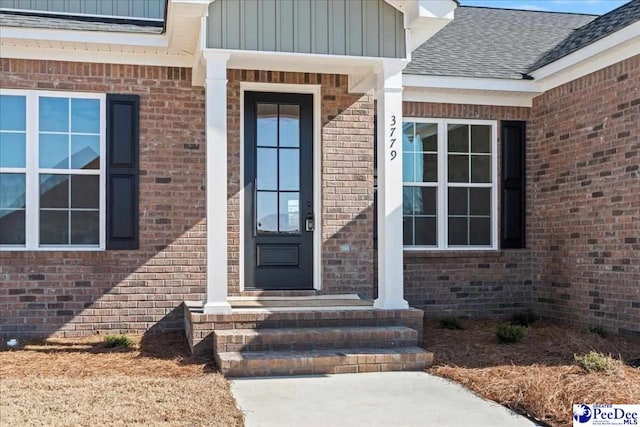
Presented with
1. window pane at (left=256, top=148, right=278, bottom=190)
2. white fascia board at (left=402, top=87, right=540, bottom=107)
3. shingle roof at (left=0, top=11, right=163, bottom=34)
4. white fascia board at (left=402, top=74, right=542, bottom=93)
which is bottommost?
window pane at (left=256, top=148, right=278, bottom=190)

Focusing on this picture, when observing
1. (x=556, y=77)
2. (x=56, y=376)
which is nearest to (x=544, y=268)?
(x=556, y=77)

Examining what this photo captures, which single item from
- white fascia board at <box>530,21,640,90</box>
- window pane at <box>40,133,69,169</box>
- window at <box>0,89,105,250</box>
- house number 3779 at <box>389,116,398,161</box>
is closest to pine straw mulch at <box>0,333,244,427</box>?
window at <box>0,89,105,250</box>

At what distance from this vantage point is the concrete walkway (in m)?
4.88

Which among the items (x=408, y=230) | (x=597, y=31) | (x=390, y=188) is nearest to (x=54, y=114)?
(x=390, y=188)

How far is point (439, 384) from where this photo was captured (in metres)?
5.95

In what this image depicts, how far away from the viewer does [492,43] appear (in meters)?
10.7

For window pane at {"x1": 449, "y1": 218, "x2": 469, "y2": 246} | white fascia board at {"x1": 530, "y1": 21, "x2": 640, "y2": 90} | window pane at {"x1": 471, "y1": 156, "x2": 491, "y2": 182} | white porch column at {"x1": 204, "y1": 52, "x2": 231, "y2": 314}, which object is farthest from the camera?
window pane at {"x1": 471, "y1": 156, "x2": 491, "y2": 182}

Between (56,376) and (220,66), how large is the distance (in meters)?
3.37

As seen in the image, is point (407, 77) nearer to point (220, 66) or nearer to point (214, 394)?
point (220, 66)

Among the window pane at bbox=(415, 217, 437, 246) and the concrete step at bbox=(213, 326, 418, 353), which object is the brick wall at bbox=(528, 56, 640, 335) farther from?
the concrete step at bbox=(213, 326, 418, 353)

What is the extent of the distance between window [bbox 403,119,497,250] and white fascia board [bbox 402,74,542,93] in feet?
1.91

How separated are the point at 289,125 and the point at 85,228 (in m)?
2.80

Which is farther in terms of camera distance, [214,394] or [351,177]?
[351,177]

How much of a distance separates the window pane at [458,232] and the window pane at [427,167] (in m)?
0.68
